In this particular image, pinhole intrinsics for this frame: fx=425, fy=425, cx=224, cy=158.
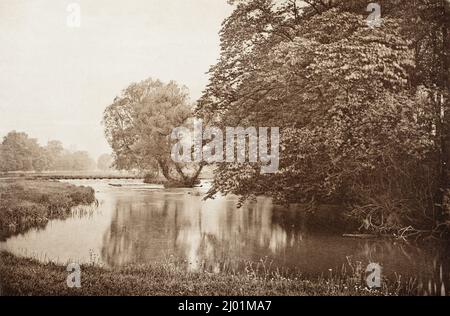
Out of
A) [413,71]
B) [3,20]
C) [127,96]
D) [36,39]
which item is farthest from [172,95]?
[413,71]

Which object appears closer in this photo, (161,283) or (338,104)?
(161,283)

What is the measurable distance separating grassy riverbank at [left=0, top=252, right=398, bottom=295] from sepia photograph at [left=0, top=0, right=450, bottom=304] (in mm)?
33

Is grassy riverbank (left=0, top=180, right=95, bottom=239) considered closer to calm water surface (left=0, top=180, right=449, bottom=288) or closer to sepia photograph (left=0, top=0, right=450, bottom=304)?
sepia photograph (left=0, top=0, right=450, bottom=304)

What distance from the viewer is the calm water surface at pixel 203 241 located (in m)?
4.79

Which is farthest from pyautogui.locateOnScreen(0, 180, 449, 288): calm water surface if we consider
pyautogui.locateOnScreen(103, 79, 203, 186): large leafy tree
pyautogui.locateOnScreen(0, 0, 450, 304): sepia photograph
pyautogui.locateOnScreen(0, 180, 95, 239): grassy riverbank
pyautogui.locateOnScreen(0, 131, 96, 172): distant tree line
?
pyautogui.locateOnScreen(103, 79, 203, 186): large leafy tree

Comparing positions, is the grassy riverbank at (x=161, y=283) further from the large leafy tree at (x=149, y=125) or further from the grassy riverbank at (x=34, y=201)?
the large leafy tree at (x=149, y=125)

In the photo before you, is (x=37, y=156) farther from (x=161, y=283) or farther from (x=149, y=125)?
(x=161, y=283)

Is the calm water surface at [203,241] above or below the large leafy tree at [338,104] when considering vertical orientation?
below

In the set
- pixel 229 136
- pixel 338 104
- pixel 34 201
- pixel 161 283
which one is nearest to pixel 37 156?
pixel 34 201

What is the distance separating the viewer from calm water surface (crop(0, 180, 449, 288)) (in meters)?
4.79

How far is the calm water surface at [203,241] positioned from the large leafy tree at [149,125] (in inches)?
16.2

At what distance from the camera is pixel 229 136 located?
17.3 ft

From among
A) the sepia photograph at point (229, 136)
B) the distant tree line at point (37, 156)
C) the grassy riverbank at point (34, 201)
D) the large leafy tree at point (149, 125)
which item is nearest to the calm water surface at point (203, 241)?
the sepia photograph at point (229, 136)

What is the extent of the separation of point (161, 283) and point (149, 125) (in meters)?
2.07
